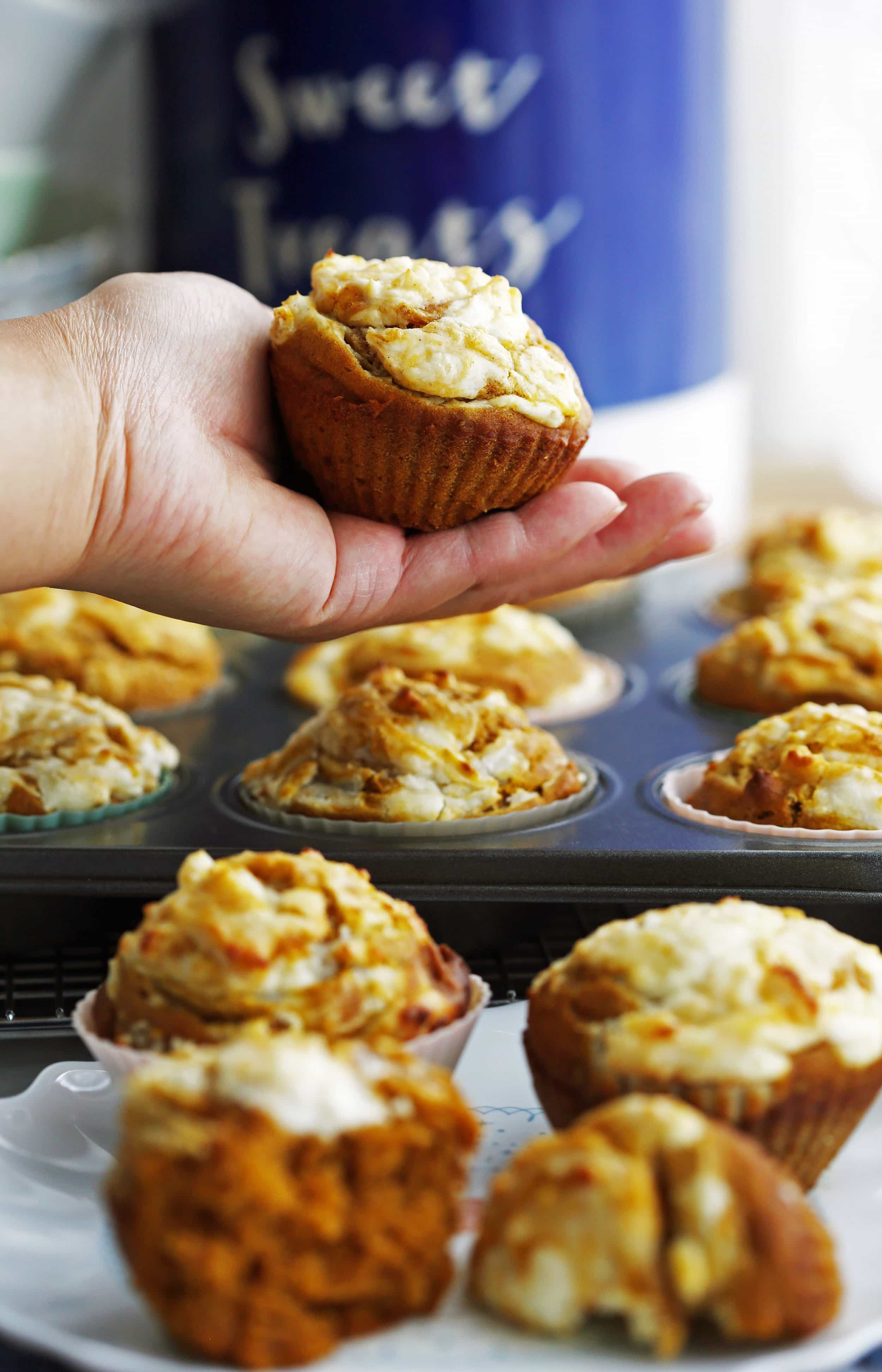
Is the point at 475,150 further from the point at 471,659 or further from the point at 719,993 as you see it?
the point at 719,993

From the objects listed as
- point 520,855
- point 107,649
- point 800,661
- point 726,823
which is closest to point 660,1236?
point 520,855

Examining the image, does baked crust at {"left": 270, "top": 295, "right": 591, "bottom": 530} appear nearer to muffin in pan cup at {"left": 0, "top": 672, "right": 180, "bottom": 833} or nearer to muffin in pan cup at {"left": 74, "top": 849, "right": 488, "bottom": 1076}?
muffin in pan cup at {"left": 0, "top": 672, "right": 180, "bottom": 833}

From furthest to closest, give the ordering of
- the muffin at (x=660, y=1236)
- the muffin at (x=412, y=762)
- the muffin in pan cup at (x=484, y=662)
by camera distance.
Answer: the muffin in pan cup at (x=484, y=662)
the muffin at (x=412, y=762)
the muffin at (x=660, y=1236)

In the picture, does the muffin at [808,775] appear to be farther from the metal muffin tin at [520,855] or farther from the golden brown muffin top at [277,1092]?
the golden brown muffin top at [277,1092]

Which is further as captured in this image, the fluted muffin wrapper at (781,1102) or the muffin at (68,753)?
the muffin at (68,753)

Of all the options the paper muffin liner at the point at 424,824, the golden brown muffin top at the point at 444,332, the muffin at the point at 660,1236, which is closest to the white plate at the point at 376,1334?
the muffin at the point at 660,1236

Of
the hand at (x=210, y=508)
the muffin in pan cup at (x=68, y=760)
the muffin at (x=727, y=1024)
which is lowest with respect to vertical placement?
the muffin in pan cup at (x=68, y=760)

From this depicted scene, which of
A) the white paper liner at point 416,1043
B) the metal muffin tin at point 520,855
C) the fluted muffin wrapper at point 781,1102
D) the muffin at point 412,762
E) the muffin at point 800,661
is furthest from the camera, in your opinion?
the muffin at point 800,661

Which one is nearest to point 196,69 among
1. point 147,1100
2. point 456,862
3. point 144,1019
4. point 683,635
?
point 683,635
